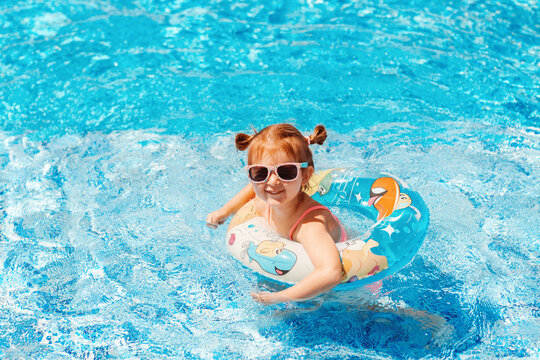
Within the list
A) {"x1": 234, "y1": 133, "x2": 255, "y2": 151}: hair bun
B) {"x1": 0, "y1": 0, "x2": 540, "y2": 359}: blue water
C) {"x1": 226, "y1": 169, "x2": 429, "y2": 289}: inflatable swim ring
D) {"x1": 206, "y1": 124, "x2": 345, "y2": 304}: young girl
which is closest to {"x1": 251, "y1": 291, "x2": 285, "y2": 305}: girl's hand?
{"x1": 206, "y1": 124, "x2": 345, "y2": 304}: young girl

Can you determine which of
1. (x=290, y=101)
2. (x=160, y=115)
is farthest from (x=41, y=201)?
(x=290, y=101)

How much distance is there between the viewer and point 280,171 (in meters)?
3.56

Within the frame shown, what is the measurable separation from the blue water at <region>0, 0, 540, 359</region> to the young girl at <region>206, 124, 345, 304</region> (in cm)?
52

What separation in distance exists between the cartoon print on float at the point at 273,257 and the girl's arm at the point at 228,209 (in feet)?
1.90

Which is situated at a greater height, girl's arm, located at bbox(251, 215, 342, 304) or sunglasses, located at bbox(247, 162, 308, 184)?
sunglasses, located at bbox(247, 162, 308, 184)

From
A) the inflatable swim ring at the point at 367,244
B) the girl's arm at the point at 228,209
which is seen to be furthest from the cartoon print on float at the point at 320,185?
the girl's arm at the point at 228,209

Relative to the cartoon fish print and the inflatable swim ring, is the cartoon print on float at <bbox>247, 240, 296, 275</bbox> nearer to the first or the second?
the inflatable swim ring

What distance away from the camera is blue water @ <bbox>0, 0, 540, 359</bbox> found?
164 inches

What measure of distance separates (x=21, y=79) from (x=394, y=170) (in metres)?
4.60

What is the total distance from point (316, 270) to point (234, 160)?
8.10 ft

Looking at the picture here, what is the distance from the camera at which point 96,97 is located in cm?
677

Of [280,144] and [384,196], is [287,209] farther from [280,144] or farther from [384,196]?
[384,196]

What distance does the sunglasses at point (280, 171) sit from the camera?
3555 mm

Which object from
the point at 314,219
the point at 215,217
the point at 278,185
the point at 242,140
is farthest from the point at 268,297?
the point at 242,140
